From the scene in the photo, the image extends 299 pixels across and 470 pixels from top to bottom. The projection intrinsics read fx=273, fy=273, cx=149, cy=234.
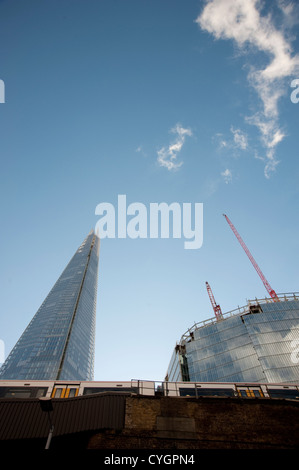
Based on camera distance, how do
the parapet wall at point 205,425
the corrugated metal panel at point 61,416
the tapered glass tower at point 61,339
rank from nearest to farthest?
the corrugated metal panel at point 61,416
the parapet wall at point 205,425
the tapered glass tower at point 61,339

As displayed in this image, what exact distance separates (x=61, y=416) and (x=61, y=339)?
141 metres

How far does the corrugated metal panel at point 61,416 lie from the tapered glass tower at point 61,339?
123 m

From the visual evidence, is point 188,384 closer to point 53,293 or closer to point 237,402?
point 237,402

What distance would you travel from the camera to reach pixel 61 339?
14375cm

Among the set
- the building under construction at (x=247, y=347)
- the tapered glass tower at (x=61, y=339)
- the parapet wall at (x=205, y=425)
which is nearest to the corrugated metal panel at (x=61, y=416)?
the parapet wall at (x=205, y=425)

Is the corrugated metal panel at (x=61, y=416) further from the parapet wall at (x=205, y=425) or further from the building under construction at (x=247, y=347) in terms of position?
the building under construction at (x=247, y=347)

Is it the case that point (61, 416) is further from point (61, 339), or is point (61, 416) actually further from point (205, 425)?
point (61, 339)

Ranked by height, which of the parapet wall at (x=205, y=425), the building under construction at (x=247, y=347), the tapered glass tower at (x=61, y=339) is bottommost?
the parapet wall at (x=205, y=425)

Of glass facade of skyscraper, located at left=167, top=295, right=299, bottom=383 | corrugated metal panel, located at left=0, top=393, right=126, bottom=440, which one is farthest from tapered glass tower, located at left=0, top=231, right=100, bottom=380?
corrugated metal panel, located at left=0, top=393, right=126, bottom=440

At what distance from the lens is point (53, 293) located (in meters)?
185

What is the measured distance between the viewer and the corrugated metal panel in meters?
15.7

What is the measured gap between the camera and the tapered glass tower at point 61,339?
429 feet

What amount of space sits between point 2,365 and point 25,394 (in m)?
143

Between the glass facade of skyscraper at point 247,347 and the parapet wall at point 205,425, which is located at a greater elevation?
the glass facade of skyscraper at point 247,347
